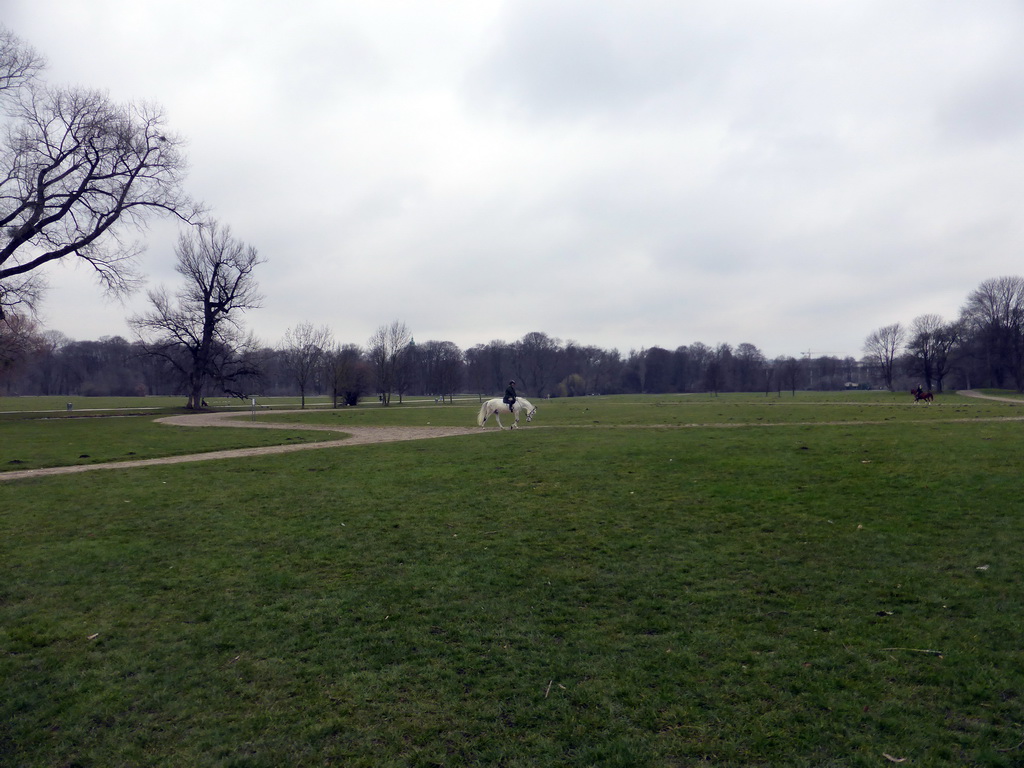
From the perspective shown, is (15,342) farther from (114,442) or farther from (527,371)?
(527,371)

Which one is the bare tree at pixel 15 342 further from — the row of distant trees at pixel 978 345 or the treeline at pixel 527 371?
the row of distant trees at pixel 978 345

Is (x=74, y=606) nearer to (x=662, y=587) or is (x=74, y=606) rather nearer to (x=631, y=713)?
(x=631, y=713)

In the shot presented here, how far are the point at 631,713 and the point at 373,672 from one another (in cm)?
202

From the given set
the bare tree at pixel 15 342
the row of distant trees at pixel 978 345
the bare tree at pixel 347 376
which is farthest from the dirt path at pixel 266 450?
the row of distant trees at pixel 978 345

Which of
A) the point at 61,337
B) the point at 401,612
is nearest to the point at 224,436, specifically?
the point at 401,612

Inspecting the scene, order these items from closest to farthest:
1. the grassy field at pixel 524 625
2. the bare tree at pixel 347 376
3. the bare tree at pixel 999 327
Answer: the grassy field at pixel 524 625
the bare tree at pixel 347 376
the bare tree at pixel 999 327

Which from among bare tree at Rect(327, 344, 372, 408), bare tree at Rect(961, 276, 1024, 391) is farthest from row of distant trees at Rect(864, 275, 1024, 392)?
bare tree at Rect(327, 344, 372, 408)

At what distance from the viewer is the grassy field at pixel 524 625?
3830 mm

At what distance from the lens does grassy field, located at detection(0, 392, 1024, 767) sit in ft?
12.6

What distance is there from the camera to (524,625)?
218 inches

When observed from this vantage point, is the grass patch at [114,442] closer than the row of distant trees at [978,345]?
Yes

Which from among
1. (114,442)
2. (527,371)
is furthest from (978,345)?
(114,442)

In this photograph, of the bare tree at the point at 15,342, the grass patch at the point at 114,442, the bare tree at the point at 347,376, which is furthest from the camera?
the bare tree at the point at 347,376

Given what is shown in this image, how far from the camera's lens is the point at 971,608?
18.5ft
